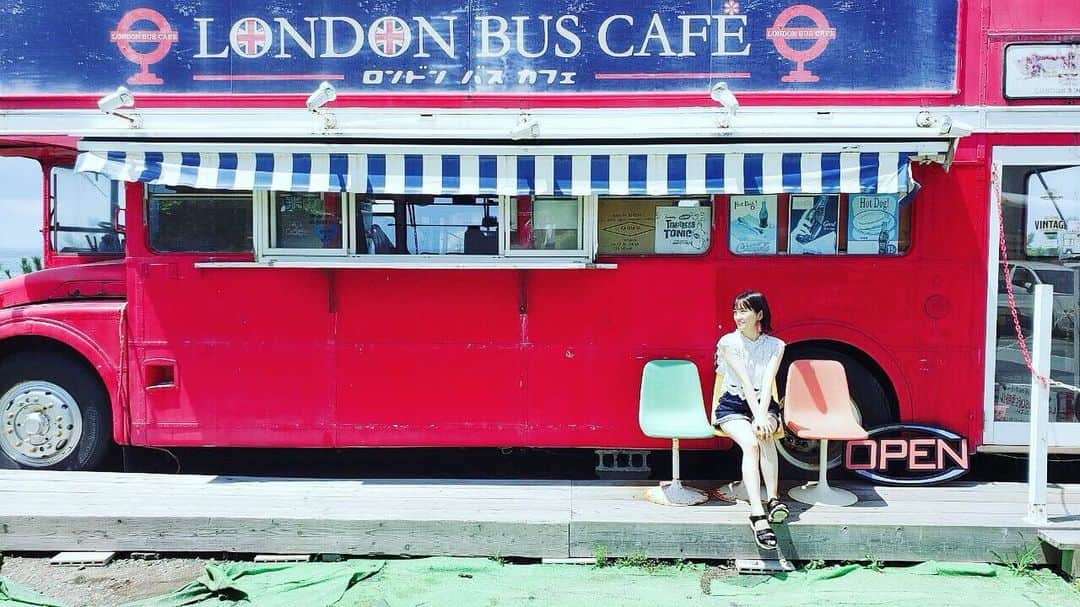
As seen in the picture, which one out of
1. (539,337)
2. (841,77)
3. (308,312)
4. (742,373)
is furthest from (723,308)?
(308,312)

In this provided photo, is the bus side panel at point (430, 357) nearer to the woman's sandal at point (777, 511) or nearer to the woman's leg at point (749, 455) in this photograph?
the woman's leg at point (749, 455)

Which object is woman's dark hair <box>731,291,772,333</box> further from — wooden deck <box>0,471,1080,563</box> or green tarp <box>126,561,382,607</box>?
green tarp <box>126,561,382,607</box>

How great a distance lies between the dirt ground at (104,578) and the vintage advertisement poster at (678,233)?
136 inches

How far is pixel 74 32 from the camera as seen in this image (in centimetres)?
526

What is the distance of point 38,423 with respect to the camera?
546cm

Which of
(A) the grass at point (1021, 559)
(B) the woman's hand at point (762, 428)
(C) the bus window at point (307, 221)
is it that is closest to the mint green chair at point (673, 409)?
(B) the woman's hand at point (762, 428)

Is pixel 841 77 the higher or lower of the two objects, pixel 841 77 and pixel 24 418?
the higher

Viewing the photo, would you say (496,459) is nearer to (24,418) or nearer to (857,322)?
(857,322)

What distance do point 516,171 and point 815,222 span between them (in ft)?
6.76

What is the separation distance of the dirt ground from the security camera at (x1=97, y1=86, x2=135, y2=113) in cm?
268

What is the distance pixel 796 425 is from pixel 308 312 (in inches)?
129

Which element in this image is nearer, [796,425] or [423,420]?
[796,425]

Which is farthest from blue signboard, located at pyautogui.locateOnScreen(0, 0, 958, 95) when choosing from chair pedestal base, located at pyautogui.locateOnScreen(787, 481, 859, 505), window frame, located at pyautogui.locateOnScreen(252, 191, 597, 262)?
chair pedestal base, located at pyautogui.locateOnScreen(787, 481, 859, 505)

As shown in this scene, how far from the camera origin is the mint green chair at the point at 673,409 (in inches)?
193
